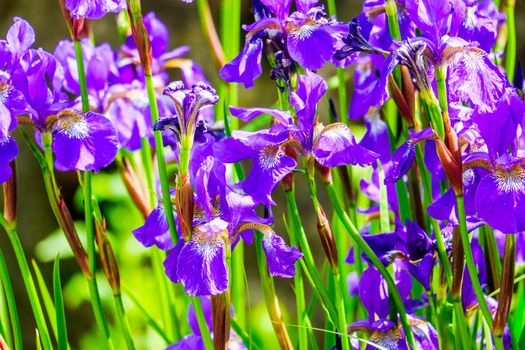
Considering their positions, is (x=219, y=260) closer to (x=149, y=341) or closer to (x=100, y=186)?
(x=149, y=341)

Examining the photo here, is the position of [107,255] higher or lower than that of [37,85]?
lower

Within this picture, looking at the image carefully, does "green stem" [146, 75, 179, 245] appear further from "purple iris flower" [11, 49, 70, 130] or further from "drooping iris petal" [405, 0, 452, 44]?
"drooping iris petal" [405, 0, 452, 44]

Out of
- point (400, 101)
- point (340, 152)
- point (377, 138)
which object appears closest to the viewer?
point (340, 152)

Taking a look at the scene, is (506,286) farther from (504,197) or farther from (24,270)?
(24,270)

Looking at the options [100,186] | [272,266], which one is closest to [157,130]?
[272,266]

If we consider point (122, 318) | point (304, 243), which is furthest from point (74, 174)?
point (304, 243)

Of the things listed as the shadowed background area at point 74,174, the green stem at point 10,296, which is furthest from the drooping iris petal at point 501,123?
the shadowed background area at point 74,174
